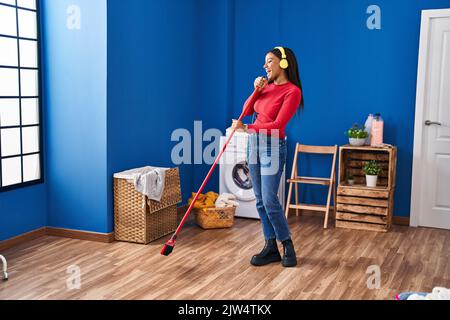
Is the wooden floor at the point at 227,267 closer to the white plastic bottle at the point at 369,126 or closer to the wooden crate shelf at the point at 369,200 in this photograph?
the wooden crate shelf at the point at 369,200

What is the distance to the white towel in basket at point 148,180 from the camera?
4545 mm

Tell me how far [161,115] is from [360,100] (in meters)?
1.90

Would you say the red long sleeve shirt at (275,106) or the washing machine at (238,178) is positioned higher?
the red long sleeve shirt at (275,106)

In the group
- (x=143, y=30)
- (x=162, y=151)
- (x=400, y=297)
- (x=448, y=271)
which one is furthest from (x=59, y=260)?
(x=448, y=271)

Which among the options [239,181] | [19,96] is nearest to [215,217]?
[239,181]

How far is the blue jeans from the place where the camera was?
12.9ft

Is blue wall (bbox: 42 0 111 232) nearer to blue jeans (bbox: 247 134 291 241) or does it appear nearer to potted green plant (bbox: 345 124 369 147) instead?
blue jeans (bbox: 247 134 291 241)

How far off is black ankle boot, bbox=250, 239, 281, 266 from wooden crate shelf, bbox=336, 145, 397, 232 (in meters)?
1.34

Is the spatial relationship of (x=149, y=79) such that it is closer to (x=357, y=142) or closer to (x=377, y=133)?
(x=357, y=142)

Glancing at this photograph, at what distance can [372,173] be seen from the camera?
5.33 meters

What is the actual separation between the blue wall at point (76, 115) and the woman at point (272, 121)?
1.28 meters

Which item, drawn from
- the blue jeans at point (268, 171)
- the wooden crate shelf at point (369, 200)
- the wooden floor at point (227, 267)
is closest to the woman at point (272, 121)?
the blue jeans at point (268, 171)

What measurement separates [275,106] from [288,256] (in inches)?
41.6

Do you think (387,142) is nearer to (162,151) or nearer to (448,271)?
(448,271)
